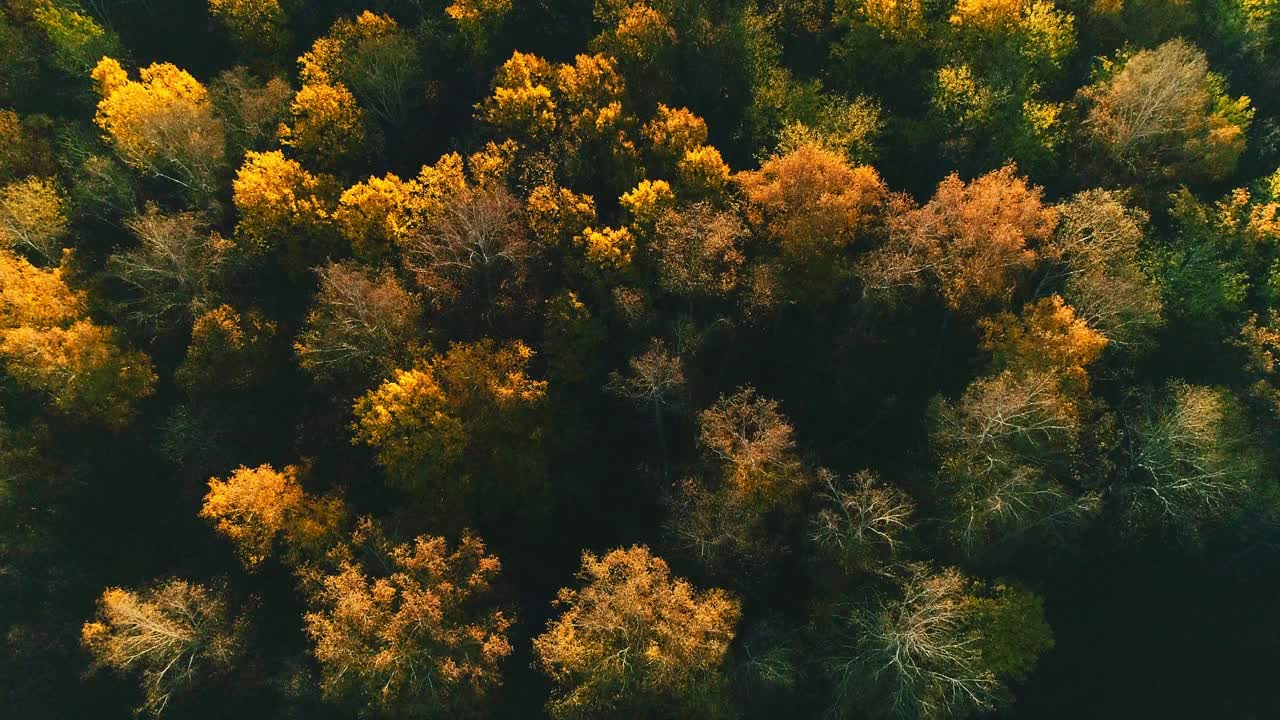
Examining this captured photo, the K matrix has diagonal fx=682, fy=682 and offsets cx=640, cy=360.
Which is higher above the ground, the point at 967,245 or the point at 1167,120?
the point at 1167,120

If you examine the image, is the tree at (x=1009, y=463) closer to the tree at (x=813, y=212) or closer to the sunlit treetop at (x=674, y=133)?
the tree at (x=813, y=212)

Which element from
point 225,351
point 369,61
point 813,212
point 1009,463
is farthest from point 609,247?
point 225,351

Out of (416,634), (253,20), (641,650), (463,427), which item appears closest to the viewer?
(641,650)

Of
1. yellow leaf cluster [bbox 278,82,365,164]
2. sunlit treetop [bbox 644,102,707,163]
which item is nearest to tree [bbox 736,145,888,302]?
sunlit treetop [bbox 644,102,707,163]

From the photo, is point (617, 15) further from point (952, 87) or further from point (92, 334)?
point (92, 334)

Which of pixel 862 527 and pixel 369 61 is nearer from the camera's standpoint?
pixel 862 527

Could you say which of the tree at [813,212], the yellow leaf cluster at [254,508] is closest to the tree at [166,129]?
the yellow leaf cluster at [254,508]

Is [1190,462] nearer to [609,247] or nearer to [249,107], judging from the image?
[609,247]
